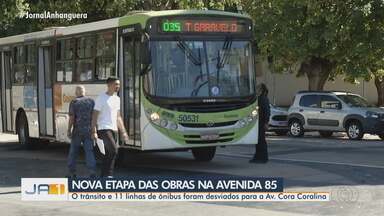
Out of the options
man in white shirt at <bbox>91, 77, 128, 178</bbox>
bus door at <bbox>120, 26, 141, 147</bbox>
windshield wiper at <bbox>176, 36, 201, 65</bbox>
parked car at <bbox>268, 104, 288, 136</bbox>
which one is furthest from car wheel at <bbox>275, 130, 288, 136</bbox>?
man in white shirt at <bbox>91, 77, 128, 178</bbox>

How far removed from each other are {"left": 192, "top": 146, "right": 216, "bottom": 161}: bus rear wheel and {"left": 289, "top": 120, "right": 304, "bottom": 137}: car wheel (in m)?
11.7

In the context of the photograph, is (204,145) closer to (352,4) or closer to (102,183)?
(102,183)

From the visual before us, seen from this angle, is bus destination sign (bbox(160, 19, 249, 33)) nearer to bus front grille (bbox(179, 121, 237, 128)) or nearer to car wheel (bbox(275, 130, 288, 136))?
bus front grille (bbox(179, 121, 237, 128))

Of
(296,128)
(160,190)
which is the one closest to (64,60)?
(160,190)

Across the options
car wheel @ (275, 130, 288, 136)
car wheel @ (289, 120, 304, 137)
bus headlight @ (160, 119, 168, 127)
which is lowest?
car wheel @ (275, 130, 288, 136)

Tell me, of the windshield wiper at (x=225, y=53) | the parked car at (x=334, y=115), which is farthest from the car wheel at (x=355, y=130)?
the windshield wiper at (x=225, y=53)

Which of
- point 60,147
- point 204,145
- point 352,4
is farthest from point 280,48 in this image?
point 204,145

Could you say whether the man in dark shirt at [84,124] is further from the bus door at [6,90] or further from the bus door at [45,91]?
the bus door at [6,90]

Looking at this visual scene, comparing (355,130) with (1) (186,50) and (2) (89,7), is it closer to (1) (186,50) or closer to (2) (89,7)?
(2) (89,7)

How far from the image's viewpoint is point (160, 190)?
39.1 ft

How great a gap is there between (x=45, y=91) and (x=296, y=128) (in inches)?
492

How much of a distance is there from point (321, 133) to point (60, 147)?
11.8 m

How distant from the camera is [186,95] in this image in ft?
47.0

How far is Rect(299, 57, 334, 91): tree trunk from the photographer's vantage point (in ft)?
122
